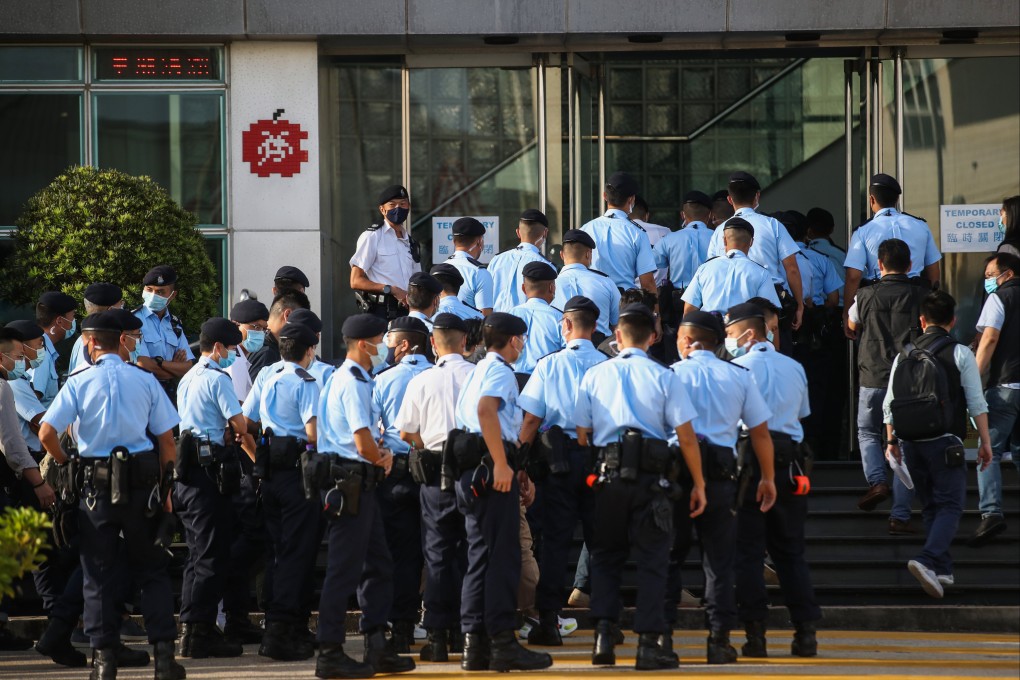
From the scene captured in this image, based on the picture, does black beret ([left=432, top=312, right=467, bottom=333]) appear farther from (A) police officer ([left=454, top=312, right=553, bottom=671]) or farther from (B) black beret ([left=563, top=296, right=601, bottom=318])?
(B) black beret ([left=563, top=296, right=601, bottom=318])

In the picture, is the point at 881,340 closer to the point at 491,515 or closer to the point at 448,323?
the point at 448,323

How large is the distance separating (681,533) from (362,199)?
7.13 metres

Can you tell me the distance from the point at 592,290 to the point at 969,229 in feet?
18.0

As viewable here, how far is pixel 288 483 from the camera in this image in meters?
9.09

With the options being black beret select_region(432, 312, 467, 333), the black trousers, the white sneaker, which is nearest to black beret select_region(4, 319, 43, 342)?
black beret select_region(432, 312, 467, 333)

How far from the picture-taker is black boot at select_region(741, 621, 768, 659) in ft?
29.0

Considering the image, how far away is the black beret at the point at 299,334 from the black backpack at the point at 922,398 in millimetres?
3859

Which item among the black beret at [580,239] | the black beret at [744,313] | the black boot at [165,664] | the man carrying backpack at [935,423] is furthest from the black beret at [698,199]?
the black boot at [165,664]

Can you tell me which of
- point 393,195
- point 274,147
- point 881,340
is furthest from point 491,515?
point 274,147

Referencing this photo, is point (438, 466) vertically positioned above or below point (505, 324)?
below

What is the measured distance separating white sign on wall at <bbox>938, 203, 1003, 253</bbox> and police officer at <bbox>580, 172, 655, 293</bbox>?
415 centimetres

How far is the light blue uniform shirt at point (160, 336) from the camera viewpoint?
1109 cm

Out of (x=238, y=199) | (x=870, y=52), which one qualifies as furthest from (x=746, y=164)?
(x=238, y=199)

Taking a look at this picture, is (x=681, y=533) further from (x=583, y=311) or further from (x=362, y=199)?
(x=362, y=199)
